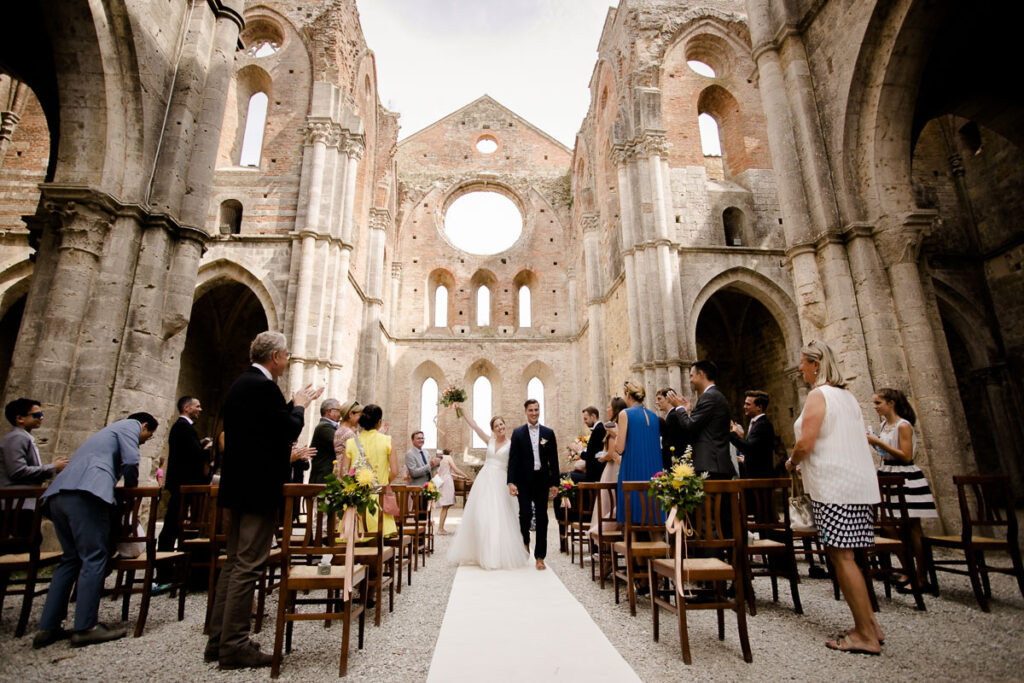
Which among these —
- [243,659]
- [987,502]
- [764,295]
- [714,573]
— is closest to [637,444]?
[714,573]

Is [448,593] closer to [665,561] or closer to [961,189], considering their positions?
[665,561]

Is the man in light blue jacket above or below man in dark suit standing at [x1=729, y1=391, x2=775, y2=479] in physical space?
below

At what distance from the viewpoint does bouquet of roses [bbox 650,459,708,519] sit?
3336mm

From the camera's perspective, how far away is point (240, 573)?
306 cm

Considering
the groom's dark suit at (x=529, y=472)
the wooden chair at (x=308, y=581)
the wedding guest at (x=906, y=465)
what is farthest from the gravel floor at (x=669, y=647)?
the groom's dark suit at (x=529, y=472)

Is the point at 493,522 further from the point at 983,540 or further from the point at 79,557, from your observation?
the point at 983,540

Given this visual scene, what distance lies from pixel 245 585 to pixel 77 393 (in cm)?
401

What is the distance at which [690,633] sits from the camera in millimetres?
3654

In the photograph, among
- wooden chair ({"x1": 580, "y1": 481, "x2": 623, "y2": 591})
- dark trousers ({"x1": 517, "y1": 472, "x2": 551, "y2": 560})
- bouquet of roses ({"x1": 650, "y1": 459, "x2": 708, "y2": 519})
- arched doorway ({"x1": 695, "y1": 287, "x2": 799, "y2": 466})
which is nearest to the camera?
bouquet of roses ({"x1": 650, "y1": 459, "x2": 708, "y2": 519})

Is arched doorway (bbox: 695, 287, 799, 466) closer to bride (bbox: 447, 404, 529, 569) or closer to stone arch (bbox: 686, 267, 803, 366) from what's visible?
stone arch (bbox: 686, 267, 803, 366)

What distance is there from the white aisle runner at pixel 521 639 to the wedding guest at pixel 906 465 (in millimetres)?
3092

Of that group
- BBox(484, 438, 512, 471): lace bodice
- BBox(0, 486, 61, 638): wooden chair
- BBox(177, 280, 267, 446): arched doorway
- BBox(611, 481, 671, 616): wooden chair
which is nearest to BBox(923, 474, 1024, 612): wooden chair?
BBox(611, 481, 671, 616): wooden chair

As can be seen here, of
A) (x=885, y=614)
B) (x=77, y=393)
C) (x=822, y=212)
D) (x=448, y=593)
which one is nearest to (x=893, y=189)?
(x=822, y=212)

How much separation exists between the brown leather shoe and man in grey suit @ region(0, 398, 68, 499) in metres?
2.49
